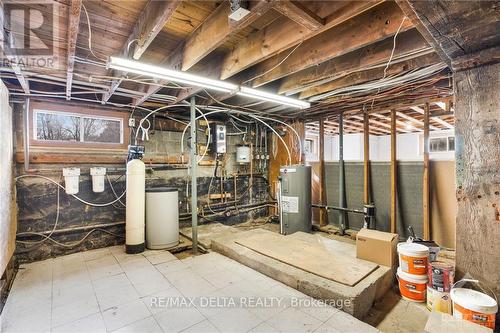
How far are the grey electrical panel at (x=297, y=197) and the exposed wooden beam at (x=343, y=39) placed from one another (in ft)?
6.37

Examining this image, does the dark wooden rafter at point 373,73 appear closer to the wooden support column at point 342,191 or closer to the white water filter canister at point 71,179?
the wooden support column at point 342,191

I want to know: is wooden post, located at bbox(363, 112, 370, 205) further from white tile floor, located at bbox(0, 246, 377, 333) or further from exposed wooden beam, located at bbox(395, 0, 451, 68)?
white tile floor, located at bbox(0, 246, 377, 333)

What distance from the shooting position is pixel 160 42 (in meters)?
2.31

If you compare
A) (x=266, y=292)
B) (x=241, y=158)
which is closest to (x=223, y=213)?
(x=241, y=158)

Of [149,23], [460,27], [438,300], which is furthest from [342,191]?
[149,23]

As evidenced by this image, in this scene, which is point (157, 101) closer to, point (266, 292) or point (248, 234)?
point (248, 234)

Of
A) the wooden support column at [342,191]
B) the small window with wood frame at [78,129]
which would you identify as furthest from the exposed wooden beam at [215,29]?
the wooden support column at [342,191]

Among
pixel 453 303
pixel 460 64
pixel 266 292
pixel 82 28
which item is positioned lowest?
pixel 266 292

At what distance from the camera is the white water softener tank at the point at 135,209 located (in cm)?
325

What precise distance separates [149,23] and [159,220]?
8.54 ft

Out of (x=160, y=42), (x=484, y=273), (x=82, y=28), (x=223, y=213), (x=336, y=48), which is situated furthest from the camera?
(x=223, y=213)

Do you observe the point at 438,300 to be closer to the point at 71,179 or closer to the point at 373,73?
the point at 373,73

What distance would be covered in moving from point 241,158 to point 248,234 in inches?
69.7

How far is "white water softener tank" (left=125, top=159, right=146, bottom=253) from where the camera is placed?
3254mm
